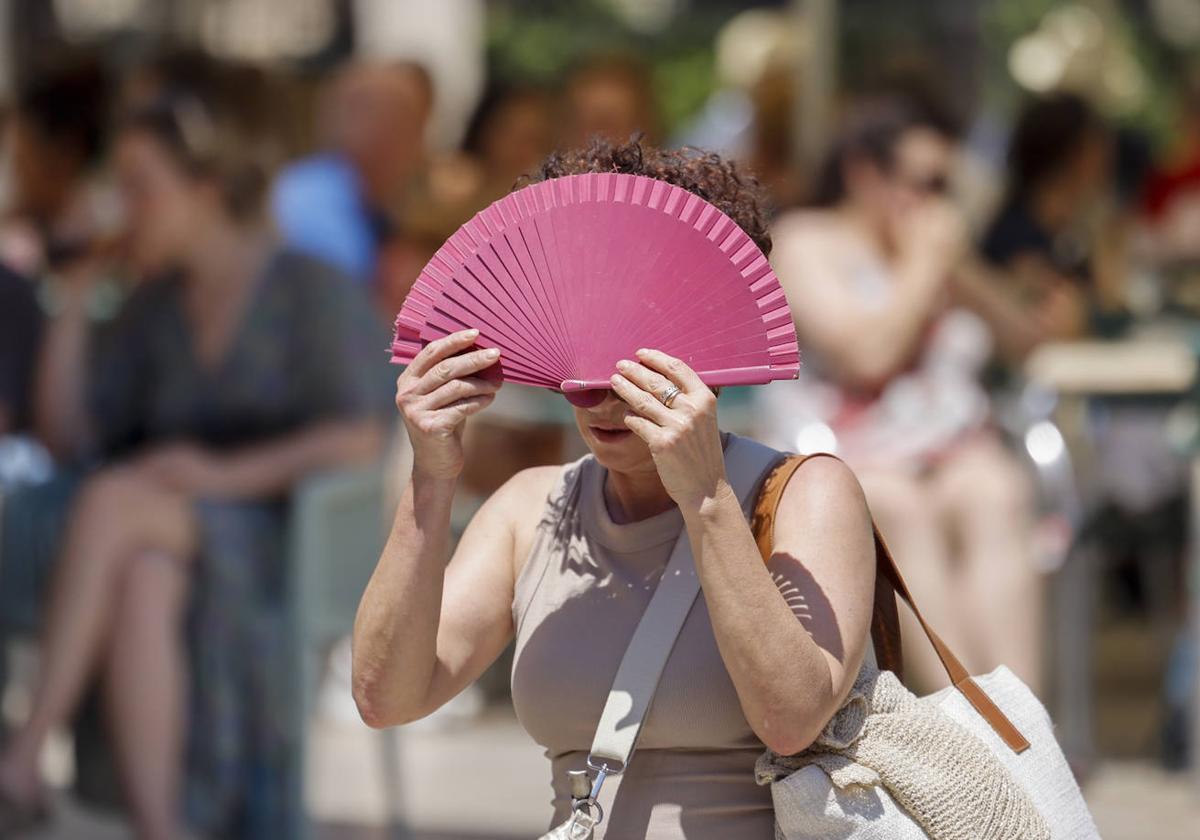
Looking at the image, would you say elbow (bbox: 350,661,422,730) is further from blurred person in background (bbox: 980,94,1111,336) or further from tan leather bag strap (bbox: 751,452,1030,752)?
blurred person in background (bbox: 980,94,1111,336)

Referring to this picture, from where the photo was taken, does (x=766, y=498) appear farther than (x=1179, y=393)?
No

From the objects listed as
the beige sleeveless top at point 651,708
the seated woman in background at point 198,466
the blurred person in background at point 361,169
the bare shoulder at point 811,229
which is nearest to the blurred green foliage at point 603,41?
the blurred person in background at point 361,169

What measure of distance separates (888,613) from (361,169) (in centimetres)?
381

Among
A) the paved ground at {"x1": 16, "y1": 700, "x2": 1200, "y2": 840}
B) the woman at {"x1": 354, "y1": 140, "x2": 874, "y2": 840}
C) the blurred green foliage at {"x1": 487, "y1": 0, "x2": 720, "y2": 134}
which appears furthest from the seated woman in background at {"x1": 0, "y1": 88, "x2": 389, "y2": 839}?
the blurred green foliage at {"x1": 487, "y1": 0, "x2": 720, "y2": 134}

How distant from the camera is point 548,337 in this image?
72.9 inches

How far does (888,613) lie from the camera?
79.9 inches

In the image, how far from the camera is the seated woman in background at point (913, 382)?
14.1ft

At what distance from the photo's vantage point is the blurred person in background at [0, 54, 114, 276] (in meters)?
5.45

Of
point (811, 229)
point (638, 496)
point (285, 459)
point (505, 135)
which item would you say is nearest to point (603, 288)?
point (638, 496)

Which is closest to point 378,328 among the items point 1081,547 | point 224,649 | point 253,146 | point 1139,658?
point 253,146

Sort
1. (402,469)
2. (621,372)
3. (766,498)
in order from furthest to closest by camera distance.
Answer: (402,469), (766,498), (621,372)

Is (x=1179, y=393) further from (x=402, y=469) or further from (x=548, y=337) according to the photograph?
(x=548, y=337)

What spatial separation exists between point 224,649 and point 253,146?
1.17 meters

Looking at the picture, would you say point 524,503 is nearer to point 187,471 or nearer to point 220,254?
point 187,471
